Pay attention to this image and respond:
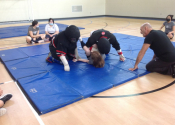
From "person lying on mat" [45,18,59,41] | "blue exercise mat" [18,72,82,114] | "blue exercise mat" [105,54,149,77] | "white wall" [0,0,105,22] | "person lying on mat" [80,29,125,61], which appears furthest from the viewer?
"white wall" [0,0,105,22]

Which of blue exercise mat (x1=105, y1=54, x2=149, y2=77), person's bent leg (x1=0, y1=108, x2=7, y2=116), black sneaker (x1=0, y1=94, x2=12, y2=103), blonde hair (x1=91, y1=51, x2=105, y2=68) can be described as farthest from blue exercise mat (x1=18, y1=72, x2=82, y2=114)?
blue exercise mat (x1=105, y1=54, x2=149, y2=77)

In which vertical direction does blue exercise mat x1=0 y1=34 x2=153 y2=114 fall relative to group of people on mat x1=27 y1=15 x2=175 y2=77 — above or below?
below

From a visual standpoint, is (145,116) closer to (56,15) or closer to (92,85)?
(92,85)

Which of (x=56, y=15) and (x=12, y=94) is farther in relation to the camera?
(x=56, y=15)

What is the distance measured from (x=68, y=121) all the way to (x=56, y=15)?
13808 mm

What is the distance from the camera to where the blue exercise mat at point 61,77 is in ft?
7.65

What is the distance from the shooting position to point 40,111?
206 centimetres

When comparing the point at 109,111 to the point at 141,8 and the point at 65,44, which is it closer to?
the point at 65,44

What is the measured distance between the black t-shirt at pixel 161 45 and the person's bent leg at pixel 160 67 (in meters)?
0.09

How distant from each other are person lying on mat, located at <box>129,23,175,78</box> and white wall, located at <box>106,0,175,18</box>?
10219 millimetres

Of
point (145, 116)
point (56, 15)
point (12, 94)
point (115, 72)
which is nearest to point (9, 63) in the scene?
point (12, 94)

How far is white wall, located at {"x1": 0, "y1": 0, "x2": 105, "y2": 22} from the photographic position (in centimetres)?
1221

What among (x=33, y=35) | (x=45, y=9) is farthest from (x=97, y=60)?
(x=45, y=9)

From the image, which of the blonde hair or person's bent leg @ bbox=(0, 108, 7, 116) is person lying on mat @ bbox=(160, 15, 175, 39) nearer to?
the blonde hair
